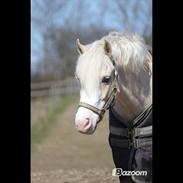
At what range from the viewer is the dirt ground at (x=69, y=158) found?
294 cm

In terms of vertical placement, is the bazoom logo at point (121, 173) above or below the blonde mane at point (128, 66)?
below

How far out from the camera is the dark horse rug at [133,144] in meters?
2.94

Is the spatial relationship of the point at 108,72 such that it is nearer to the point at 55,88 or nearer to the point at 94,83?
the point at 94,83

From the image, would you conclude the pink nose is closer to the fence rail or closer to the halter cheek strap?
the halter cheek strap

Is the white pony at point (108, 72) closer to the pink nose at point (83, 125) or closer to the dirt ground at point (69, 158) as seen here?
the pink nose at point (83, 125)

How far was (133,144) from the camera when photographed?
9.70ft

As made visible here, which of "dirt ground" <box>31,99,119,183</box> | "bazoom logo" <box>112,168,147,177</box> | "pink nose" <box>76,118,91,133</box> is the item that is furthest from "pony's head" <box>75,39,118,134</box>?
"bazoom logo" <box>112,168,147,177</box>

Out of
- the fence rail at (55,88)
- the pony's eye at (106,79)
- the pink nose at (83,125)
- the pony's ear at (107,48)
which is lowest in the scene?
the pink nose at (83,125)

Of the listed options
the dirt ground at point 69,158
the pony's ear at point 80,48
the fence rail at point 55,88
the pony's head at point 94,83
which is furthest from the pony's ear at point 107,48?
the dirt ground at point 69,158

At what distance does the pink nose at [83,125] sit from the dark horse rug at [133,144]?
0.16 meters

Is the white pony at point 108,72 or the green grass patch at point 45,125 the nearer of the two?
the white pony at point 108,72

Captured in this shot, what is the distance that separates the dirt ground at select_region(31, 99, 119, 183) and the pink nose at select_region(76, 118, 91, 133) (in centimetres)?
7

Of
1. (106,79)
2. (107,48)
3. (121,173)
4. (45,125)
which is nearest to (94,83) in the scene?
(106,79)
